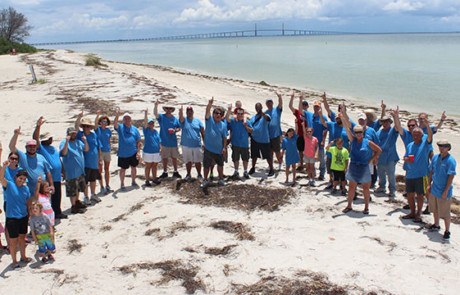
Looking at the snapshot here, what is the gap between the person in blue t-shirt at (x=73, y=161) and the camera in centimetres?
779

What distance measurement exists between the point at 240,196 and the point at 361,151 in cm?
247

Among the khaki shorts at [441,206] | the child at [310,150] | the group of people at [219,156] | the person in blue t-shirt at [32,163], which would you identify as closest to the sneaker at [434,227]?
the group of people at [219,156]

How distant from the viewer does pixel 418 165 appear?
724cm

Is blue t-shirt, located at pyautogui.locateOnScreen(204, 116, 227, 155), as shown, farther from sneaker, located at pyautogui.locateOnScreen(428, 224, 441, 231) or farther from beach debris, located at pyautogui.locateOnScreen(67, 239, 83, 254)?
sneaker, located at pyautogui.locateOnScreen(428, 224, 441, 231)

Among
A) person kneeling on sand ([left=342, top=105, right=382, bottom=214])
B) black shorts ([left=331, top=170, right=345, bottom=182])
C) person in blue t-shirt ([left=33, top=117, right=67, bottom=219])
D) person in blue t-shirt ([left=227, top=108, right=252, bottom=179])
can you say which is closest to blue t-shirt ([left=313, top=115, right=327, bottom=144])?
black shorts ([left=331, top=170, right=345, bottom=182])

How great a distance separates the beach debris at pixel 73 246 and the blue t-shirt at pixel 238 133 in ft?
13.3

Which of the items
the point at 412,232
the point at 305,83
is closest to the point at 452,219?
the point at 412,232

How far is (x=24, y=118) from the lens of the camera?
16.3 meters

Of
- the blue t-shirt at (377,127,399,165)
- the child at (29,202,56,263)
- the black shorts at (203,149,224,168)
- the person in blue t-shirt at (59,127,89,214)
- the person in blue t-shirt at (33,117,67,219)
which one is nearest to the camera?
the child at (29,202,56,263)

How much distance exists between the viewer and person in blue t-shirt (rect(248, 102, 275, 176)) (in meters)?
9.62

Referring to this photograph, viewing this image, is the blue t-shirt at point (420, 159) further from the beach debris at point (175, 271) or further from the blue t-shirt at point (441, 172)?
the beach debris at point (175, 271)

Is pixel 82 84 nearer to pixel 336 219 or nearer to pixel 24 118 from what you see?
pixel 24 118

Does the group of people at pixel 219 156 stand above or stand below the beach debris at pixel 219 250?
above

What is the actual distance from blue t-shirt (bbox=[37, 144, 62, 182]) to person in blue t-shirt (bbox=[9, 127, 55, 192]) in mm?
432
